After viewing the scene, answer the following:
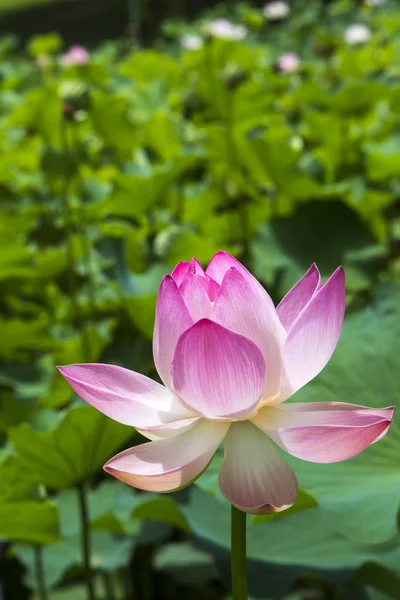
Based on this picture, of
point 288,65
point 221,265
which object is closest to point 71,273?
point 221,265

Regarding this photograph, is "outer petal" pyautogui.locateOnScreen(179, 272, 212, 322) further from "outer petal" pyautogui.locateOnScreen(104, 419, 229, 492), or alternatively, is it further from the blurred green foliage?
the blurred green foliage

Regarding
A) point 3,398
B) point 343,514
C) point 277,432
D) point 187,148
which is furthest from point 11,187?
point 277,432

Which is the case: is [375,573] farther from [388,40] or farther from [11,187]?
[388,40]

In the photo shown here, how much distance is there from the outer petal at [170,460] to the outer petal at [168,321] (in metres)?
0.03

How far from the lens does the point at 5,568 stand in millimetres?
1293

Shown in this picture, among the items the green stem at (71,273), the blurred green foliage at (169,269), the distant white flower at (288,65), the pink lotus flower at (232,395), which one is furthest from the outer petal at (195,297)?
the distant white flower at (288,65)

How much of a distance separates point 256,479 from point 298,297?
10 cm

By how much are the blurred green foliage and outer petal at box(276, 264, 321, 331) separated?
0.55 ft

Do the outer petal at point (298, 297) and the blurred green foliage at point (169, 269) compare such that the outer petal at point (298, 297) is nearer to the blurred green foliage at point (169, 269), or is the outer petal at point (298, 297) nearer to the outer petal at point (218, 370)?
the outer petal at point (218, 370)

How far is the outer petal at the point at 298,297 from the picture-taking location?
418mm

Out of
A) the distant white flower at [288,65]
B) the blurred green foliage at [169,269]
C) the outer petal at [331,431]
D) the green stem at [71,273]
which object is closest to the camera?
the outer petal at [331,431]

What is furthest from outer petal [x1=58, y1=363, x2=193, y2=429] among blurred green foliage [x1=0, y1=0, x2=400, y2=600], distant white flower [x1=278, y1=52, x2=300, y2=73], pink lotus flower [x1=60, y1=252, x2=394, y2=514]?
distant white flower [x1=278, y1=52, x2=300, y2=73]

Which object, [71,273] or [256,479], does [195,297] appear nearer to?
[256,479]

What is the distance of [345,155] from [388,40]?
1.53m
